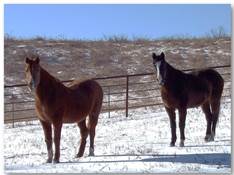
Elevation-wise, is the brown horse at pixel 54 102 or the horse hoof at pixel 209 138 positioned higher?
the brown horse at pixel 54 102

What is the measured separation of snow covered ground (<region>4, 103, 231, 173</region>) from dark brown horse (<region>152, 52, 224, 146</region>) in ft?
0.91

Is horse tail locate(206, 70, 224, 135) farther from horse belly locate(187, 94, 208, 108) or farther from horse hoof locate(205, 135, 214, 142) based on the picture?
horse hoof locate(205, 135, 214, 142)

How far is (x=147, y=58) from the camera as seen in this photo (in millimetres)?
8312

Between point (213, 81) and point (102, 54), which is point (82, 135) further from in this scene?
point (213, 81)

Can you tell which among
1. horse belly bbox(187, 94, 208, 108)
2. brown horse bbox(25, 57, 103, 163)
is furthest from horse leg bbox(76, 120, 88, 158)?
A: horse belly bbox(187, 94, 208, 108)

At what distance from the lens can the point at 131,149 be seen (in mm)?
7293

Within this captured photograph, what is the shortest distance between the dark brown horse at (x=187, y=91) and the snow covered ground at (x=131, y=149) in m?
0.28

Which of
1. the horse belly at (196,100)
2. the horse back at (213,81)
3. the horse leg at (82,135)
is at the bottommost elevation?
the horse leg at (82,135)

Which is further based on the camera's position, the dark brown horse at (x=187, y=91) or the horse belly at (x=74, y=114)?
the dark brown horse at (x=187, y=91)

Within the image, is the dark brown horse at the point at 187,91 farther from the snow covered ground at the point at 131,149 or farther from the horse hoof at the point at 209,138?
the snow covered ground at the point at 131,149

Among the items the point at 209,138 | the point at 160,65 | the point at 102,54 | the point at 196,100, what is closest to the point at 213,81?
the point at 196,100

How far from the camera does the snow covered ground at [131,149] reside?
5.88 meters

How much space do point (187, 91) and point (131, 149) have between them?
1232mm

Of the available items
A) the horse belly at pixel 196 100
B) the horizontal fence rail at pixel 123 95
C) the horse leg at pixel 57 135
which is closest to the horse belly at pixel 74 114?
the horse leg at pixel 57 135
